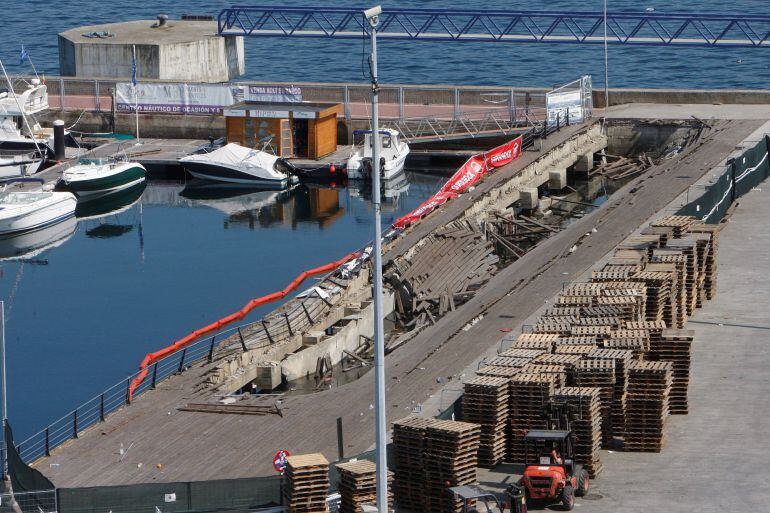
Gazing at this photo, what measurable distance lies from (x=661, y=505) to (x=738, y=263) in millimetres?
24651

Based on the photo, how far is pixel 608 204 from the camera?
63.1 meters

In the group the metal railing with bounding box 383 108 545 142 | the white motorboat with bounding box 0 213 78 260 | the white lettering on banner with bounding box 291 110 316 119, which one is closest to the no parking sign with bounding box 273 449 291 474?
the white motorboat with bounding box 0 213 78 260

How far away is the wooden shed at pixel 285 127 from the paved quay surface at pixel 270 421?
100 ft

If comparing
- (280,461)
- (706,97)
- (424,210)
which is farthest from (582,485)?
(706,97)

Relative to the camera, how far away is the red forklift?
31625mm

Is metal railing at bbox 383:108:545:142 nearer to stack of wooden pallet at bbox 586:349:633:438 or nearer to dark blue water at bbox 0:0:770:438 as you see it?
dark blue water at bbox 0:0:770:438

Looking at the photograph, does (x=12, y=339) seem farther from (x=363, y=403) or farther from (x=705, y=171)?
(x=705, y=171)

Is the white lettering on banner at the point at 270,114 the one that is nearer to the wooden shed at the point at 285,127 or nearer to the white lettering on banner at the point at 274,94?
the wooden shed at the point at 285,127

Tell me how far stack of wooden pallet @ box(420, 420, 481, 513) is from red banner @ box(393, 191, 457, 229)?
2897cm

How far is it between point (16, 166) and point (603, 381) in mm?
51182

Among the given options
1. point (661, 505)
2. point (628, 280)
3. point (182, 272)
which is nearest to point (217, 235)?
point (182, 272)

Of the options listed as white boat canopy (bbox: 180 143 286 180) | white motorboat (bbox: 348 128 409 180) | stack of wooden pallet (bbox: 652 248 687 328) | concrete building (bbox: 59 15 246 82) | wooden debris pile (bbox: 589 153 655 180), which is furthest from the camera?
concrete building (bbox: 59 15 246 82)

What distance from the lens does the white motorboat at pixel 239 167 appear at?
7838cm

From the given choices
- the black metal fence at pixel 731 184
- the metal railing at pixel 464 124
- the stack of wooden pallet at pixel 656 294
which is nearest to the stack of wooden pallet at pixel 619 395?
the stack of wooden pallet at pixel 656 294
